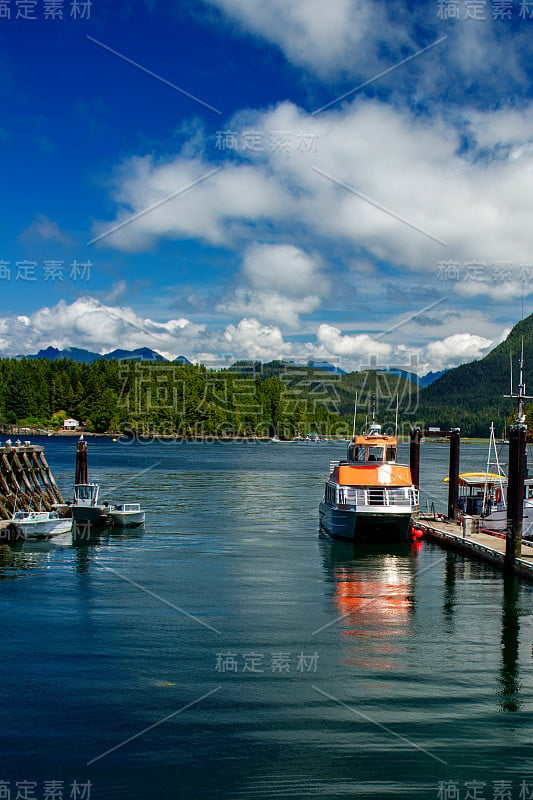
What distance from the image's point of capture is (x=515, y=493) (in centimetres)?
3662

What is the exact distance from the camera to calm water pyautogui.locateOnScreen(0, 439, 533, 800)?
16656 mm

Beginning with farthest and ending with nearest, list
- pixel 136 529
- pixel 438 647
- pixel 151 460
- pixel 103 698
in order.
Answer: pixel 151 460 < pixel 136 529 < pixel 438 647 < pixel 103 698

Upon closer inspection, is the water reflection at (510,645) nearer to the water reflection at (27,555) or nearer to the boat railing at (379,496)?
the boat railing at (379,496)

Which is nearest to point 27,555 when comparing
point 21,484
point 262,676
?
point 21,484

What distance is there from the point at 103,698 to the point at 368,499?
30.0m

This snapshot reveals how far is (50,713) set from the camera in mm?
19609

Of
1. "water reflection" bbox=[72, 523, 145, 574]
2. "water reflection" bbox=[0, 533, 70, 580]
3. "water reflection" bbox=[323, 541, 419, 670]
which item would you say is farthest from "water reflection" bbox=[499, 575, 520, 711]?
"water reflection" bbox=[0, 533, 70, 580]

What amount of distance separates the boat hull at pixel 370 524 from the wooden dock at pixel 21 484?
21.7 metres

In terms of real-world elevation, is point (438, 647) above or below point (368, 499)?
below

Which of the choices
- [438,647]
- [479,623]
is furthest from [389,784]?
[479,623]

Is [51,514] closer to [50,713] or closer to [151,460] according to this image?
[50,713]

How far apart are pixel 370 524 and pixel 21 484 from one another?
1105 inches

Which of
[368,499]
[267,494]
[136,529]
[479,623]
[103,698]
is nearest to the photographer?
[103,698]

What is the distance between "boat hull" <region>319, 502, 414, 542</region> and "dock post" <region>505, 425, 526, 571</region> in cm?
1083
